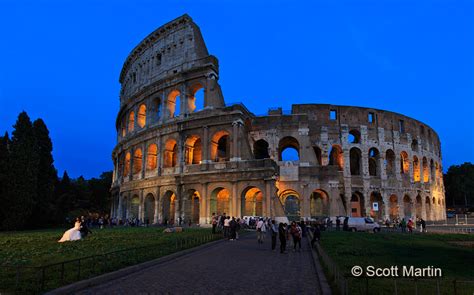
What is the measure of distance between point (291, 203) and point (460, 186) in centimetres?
5248

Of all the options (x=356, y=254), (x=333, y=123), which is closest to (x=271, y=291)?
(x=356, y=254)

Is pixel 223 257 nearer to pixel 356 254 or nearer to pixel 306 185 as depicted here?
pixel 356 254

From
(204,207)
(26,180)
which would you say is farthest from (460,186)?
Result: (26,180)

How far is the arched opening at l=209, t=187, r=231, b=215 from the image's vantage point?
33.3 m

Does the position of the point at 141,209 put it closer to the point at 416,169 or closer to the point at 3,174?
the point at 3,174

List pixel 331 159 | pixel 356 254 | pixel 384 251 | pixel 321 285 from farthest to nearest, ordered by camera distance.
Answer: pixel 331 159
pixel 384 251
pixel 356 254
pixel 321 285

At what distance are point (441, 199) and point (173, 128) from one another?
132 feet

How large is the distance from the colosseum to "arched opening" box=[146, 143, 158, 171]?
0.38ft

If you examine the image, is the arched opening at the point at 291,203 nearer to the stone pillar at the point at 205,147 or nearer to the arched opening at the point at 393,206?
the stone pillar at the point at 205,147

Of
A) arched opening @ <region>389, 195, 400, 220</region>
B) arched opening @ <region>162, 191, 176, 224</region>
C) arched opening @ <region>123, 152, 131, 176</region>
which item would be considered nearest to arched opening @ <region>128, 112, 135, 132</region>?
arched opening @ <region>123, 152, 131, 176</region>

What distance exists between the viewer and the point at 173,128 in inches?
1446

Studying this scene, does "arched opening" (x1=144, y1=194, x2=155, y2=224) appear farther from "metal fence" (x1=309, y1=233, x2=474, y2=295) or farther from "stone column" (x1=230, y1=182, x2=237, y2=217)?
"metal fence" (x1=309, y1=233, x2=474, y2=295)

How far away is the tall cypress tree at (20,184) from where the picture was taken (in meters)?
28.7

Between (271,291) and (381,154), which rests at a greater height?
(381,154)
